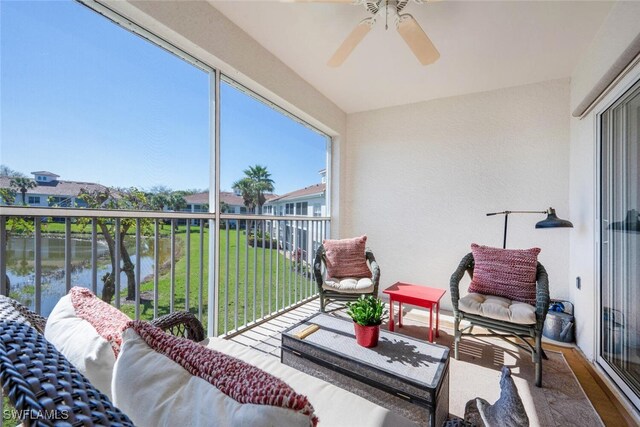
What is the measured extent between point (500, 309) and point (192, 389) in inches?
89.1

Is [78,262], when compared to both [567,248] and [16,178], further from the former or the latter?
[567,248]

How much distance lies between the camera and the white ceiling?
6.72ft

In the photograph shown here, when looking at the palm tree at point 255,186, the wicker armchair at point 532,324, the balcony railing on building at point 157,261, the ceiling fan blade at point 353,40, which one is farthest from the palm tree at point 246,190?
the wicker armchair at point 532,324

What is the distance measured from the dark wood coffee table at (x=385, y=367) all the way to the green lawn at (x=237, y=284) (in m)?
0.99

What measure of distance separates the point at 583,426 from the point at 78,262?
3010 mm

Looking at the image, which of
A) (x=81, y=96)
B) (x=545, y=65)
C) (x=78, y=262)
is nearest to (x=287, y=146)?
(x=81, y=96)

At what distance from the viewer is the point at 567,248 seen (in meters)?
2.91

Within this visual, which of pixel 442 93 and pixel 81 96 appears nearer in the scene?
pixel 81 96

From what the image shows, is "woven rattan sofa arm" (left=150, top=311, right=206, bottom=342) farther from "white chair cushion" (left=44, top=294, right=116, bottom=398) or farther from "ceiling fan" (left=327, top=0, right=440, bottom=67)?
"ceiling fan" (left=327, top=0, right=440, bottom=67)

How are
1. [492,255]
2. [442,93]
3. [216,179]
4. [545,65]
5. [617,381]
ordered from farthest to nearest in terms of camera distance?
1. [442,93]
2. [545,65]
3. [492,255]
4. [216,179]
5. [617,381]

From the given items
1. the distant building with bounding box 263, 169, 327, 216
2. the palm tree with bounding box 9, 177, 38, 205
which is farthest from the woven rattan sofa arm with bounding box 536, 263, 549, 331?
the palm tree with bounding box 9, 177, 38, 205

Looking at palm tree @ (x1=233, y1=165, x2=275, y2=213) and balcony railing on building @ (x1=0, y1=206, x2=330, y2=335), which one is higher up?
palm tree @ (x1=233, y1=165, x2=275, y2=213)

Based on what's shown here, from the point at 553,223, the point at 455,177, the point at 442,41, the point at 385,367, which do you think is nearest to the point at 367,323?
the point at 385,367

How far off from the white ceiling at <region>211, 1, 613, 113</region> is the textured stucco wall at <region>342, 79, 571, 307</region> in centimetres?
34
